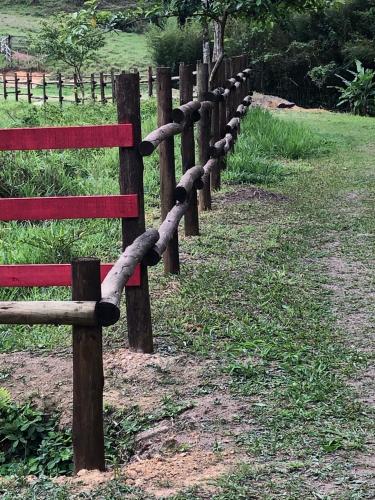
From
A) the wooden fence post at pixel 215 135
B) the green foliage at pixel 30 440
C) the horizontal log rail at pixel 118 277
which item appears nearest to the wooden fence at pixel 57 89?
the wooden fence post at pixel 215 135

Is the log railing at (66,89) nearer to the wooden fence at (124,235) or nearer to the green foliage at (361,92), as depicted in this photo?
the green foliage at (361,92)

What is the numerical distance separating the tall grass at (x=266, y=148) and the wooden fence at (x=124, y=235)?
A: 8.04 feet

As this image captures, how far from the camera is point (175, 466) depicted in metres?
2.87

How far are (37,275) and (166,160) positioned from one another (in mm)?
1502

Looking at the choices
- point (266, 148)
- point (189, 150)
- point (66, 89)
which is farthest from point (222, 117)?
point (66, 89)

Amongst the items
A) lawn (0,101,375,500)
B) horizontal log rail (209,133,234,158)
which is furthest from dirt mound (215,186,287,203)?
horizontal log rail (209,133,234,158)

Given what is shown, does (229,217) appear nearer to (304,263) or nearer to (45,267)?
(304,263)

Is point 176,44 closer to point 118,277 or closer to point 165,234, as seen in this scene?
point 165,234

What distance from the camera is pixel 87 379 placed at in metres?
2.72

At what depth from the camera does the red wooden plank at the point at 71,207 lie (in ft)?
12.6

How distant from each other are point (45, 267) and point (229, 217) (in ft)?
11.5

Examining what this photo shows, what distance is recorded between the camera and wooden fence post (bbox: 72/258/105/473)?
8.48ft

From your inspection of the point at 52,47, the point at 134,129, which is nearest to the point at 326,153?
the point at 134,129

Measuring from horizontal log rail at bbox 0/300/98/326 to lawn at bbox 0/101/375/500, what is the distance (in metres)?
0.60
